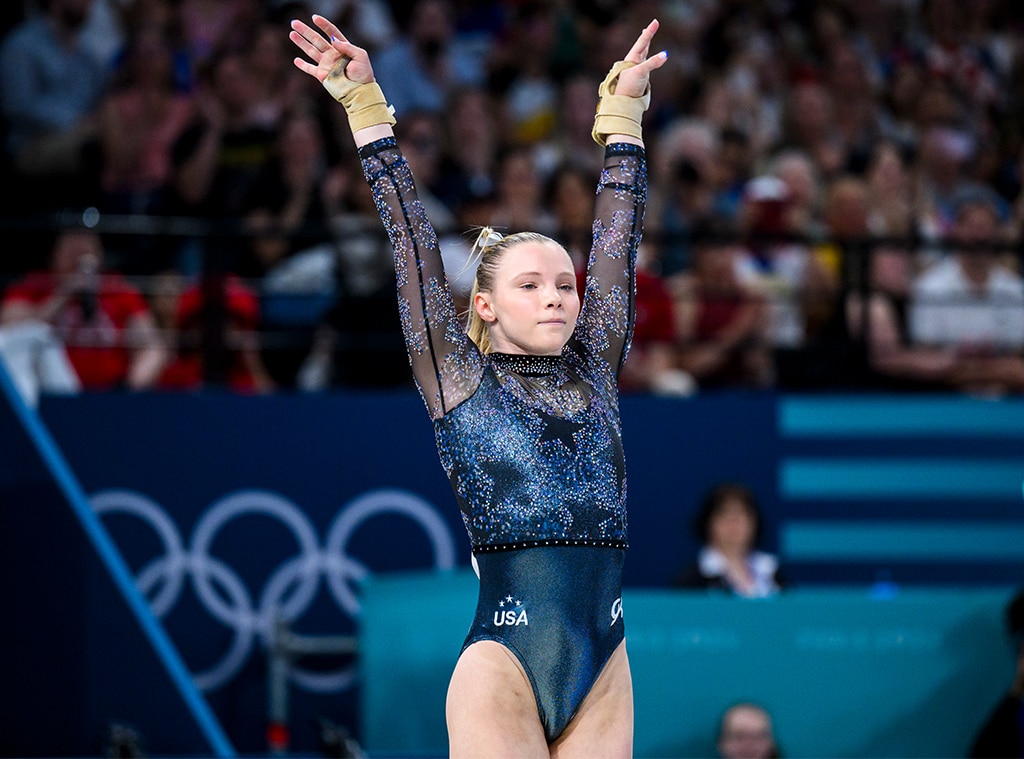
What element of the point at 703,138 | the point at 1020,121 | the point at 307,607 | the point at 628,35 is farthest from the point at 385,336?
the point at 1020,121

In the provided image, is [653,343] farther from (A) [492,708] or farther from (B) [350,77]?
(A) [492,708]

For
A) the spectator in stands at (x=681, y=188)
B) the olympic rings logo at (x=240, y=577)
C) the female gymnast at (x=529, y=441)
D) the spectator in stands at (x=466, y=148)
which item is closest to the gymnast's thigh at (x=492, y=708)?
the female gymnast at (x=529, y=441)

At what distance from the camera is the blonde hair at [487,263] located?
3.48 meters

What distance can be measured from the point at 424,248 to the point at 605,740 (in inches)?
44.4

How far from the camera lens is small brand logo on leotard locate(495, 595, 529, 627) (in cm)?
320

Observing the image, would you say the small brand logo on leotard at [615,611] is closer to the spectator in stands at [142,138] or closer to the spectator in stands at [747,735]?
the spectator in stands at [747,735]

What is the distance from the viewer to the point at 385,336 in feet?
23.8

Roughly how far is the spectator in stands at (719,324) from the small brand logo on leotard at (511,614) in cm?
430

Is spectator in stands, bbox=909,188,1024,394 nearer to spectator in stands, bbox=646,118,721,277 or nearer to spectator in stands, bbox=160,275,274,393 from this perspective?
spectator in stands, bbox=646,118,721,277

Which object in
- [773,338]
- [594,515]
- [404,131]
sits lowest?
[594,515]

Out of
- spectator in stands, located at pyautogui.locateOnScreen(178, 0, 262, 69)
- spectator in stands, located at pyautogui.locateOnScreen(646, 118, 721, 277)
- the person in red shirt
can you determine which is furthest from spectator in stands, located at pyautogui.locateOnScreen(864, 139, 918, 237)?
the person in red shirt

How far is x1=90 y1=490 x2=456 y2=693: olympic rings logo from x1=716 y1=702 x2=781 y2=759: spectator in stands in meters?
1.67

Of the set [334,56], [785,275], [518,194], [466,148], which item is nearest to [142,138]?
[466,148]

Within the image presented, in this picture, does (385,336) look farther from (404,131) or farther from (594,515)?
(594,515)
